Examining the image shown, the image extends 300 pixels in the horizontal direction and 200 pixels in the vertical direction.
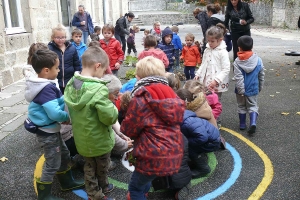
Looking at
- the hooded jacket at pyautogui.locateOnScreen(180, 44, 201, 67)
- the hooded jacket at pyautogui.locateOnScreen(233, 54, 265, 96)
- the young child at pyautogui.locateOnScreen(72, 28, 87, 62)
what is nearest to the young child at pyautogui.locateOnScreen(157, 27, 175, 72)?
the hooded jacket at pyautogui.locateOnScreen(180, 44, 201, 67)

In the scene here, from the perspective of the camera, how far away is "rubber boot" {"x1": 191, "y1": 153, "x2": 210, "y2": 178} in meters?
3.60

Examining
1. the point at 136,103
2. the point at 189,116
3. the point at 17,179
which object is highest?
the point at 136,103

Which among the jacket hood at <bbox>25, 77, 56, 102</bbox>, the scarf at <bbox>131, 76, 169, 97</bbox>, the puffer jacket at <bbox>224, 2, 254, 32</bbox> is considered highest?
the puffer jacket at <bbox>224, 2, 254, 32</bbox>

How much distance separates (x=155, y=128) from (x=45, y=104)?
3.40 feet

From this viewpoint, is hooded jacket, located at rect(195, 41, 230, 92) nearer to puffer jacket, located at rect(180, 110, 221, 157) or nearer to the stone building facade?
puffer jacket, located at rect(180, 110, 221, 157)

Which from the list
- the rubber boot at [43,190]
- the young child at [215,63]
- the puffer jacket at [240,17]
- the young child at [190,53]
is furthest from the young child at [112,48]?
the rubber boot at [43,190]

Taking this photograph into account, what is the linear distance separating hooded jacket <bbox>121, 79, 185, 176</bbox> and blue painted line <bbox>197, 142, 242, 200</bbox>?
88cm

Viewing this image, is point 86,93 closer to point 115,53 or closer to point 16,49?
point 115,53

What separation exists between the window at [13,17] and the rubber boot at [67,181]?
5938 mm

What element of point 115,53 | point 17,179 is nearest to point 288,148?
point 17,179

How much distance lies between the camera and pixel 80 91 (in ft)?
9.01

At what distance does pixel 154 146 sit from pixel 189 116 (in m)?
0.93

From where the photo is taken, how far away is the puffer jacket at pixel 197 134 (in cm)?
334

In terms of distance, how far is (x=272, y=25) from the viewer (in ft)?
89.2
